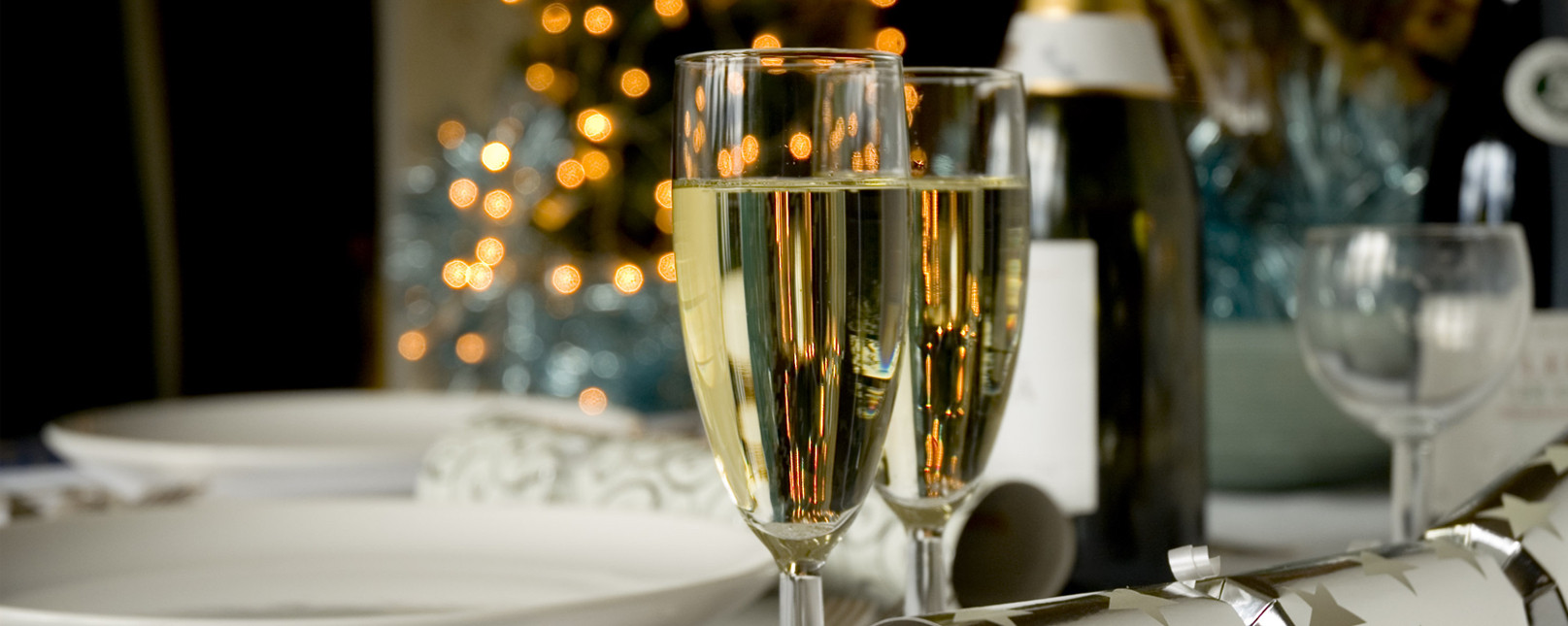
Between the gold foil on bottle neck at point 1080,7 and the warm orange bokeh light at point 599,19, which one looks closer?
the gold foil on bottle neck at point 1080,7

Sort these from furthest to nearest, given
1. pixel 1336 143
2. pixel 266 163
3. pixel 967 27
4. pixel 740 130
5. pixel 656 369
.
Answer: pixel 266 163 < pixel 967 27 < pixel 656 369 < pixel 1336 143 < pixel 740 130

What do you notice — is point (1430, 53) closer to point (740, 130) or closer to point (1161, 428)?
point (1161, 428)

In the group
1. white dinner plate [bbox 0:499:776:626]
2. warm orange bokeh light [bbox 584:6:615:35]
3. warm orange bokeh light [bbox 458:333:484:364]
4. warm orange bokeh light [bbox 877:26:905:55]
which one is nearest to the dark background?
warm orange bokeh light [bbox 877:26:905:55]

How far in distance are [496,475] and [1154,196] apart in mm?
444

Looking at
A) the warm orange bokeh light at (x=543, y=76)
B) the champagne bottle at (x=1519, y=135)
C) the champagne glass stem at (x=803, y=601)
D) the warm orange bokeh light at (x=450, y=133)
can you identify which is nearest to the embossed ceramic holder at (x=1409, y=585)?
the champagne glass stem at (x=803, y=601)

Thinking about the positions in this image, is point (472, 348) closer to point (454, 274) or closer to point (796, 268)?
point (454, 274)

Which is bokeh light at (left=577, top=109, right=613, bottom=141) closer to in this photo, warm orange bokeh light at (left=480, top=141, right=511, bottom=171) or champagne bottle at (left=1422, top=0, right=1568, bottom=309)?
warm orange bokeh light at (left=480, top=141, right=511, bottom=171)

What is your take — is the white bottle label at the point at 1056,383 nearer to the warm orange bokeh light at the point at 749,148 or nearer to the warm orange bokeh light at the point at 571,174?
the warm orange bokeh light at the point at 749,148

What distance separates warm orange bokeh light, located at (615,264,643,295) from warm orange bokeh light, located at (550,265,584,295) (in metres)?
0.08

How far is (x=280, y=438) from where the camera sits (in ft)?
4.05

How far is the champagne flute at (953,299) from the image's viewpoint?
0.52 m

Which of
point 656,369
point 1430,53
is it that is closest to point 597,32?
point 656,369

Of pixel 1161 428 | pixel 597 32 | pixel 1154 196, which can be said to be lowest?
pixel 1161 428

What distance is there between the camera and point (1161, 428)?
78cm
